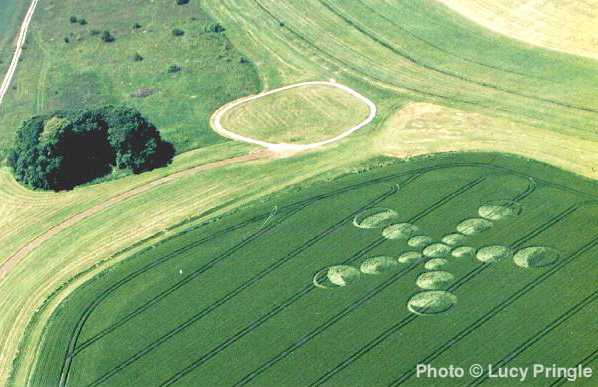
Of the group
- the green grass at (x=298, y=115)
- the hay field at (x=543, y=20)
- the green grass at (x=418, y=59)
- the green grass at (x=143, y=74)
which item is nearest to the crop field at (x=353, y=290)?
the green grass at (x=298, y=115)

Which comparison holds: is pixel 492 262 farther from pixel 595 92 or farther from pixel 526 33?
pixel 526 33

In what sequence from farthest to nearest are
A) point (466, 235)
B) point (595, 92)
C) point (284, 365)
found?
point (595, 92) < point (466, 235) < point (284, 365)

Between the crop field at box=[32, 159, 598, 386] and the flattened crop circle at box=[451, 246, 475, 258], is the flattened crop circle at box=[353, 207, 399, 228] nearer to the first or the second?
the crop field at box=[32, 159, 598, 386]

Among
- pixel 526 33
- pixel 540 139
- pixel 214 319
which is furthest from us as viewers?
pixel 526 33

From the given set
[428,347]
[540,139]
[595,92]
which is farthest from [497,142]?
[428,347]

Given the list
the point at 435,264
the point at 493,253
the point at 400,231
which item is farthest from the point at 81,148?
the point at 493,253

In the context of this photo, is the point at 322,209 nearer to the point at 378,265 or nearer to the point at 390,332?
the point at 378,265

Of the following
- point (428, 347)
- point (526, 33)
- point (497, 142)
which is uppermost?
point (526, 33)
